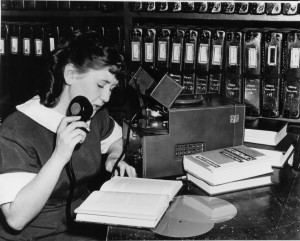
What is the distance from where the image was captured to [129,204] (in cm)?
116

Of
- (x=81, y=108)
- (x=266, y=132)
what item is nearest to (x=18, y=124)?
(x=81, y=108)

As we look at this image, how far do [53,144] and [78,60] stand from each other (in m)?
0.29

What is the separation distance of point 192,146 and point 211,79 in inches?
22.8

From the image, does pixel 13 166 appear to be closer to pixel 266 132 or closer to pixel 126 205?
pixel 126 205

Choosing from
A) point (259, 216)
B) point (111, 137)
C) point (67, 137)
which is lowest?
point (259, 216)

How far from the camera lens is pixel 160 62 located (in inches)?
83.0

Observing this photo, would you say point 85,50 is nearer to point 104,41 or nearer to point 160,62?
point 104,41

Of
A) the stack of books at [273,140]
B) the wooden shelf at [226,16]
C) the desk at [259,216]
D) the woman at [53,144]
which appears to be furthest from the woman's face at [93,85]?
the wooden shelf at [226,16]

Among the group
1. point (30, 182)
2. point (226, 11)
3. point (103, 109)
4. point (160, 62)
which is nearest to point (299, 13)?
point (226, 11)

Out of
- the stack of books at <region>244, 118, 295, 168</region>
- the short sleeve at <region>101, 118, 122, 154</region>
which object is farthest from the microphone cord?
the stack of books at <region>244, 118, 295, 168</region>

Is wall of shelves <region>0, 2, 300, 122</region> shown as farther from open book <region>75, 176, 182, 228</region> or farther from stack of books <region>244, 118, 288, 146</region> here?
open book <region>75, 176, 182, 228</region>

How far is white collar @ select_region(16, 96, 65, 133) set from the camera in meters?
1.40

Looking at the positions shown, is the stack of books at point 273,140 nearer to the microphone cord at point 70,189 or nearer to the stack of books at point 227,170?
the stack of books at point 227,170

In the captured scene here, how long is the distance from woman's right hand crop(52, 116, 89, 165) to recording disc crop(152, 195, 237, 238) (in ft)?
1.07
